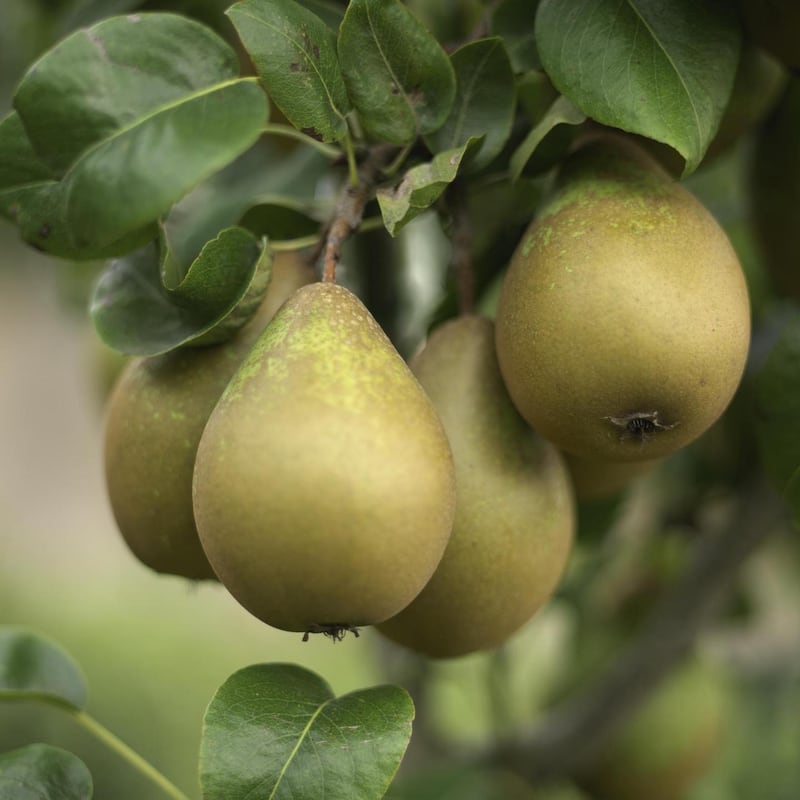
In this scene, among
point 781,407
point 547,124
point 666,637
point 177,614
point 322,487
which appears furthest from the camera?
point 177,614

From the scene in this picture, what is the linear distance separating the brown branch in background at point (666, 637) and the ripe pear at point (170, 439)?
1.76 feet

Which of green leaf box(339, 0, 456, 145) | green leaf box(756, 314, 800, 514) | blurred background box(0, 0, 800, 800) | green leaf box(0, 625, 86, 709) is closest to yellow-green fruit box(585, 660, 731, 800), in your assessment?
blurred background box(0, 0, 800, 800)

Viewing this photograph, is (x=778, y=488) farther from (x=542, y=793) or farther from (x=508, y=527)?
(x=542, y=793)

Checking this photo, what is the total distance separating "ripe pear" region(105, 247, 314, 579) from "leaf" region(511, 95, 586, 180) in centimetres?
12

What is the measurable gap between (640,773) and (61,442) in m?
4.71

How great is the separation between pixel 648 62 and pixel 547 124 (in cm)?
5

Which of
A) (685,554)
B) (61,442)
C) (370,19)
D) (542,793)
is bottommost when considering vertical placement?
(61,442)

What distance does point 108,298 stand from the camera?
1.78 ft

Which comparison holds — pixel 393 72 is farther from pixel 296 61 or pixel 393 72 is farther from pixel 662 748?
pixel 662 748

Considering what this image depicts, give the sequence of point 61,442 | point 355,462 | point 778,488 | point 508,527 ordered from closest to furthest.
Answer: point 355,462, point 508,527, point 778,488, point 61,442

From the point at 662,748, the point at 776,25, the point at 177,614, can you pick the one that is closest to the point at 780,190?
the point at 776,25

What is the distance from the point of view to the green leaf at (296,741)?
0.46 meters

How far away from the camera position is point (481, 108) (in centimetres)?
53

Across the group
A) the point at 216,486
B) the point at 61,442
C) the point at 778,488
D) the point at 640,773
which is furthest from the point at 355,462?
the point at 61,442
